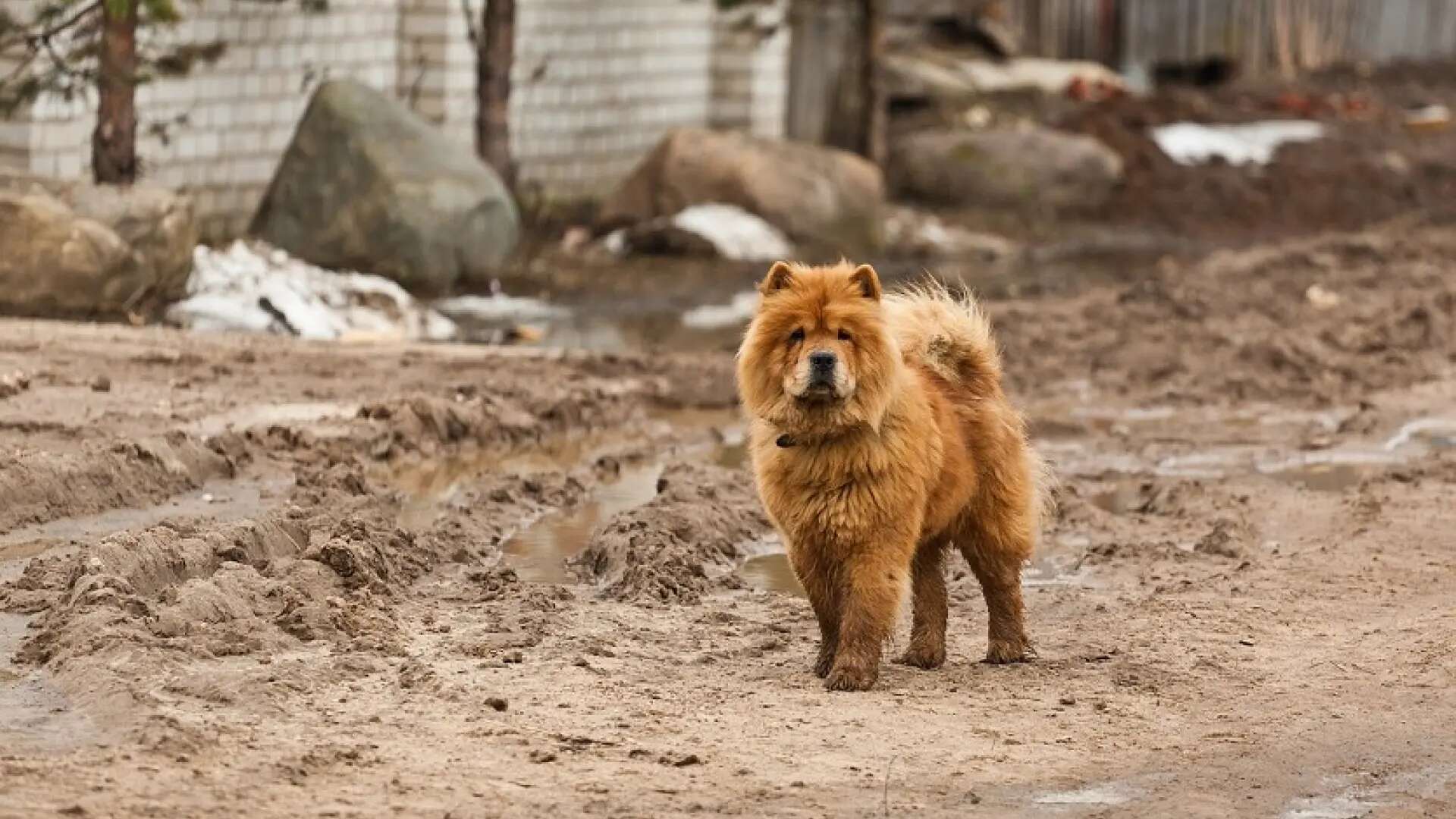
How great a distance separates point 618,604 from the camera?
9.57 meters

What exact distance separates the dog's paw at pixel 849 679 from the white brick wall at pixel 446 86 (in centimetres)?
1046

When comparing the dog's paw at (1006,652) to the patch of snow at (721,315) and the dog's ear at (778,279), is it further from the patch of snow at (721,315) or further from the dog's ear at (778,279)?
the patch of snow at (721,315)

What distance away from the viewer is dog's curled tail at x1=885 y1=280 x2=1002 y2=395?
857 centimetres

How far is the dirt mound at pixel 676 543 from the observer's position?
985 centimetres

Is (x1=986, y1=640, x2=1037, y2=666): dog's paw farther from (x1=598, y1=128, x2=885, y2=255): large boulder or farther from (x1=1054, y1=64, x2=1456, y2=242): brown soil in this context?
(x1=1054, y1=64, x2=1456, y2=242): brown soil

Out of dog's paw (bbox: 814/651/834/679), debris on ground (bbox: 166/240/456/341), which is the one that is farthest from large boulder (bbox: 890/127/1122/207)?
dog's paw (bbox: 814/651/834/679)

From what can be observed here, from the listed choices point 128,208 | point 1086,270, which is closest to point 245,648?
point 128,208

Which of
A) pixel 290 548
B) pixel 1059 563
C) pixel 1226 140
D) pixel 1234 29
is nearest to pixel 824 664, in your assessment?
pixel 290 548

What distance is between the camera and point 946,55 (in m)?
30.7

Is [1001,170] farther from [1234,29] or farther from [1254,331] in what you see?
[1234,29]

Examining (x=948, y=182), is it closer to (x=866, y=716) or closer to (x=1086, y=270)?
(x=1086, y=270)

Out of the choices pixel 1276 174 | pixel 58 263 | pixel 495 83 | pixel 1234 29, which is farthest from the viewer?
pixel 1234 29

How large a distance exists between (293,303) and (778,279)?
8859 millimetres

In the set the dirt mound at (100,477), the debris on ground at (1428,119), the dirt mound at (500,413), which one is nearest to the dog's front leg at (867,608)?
the dirt mound at (100,477)
